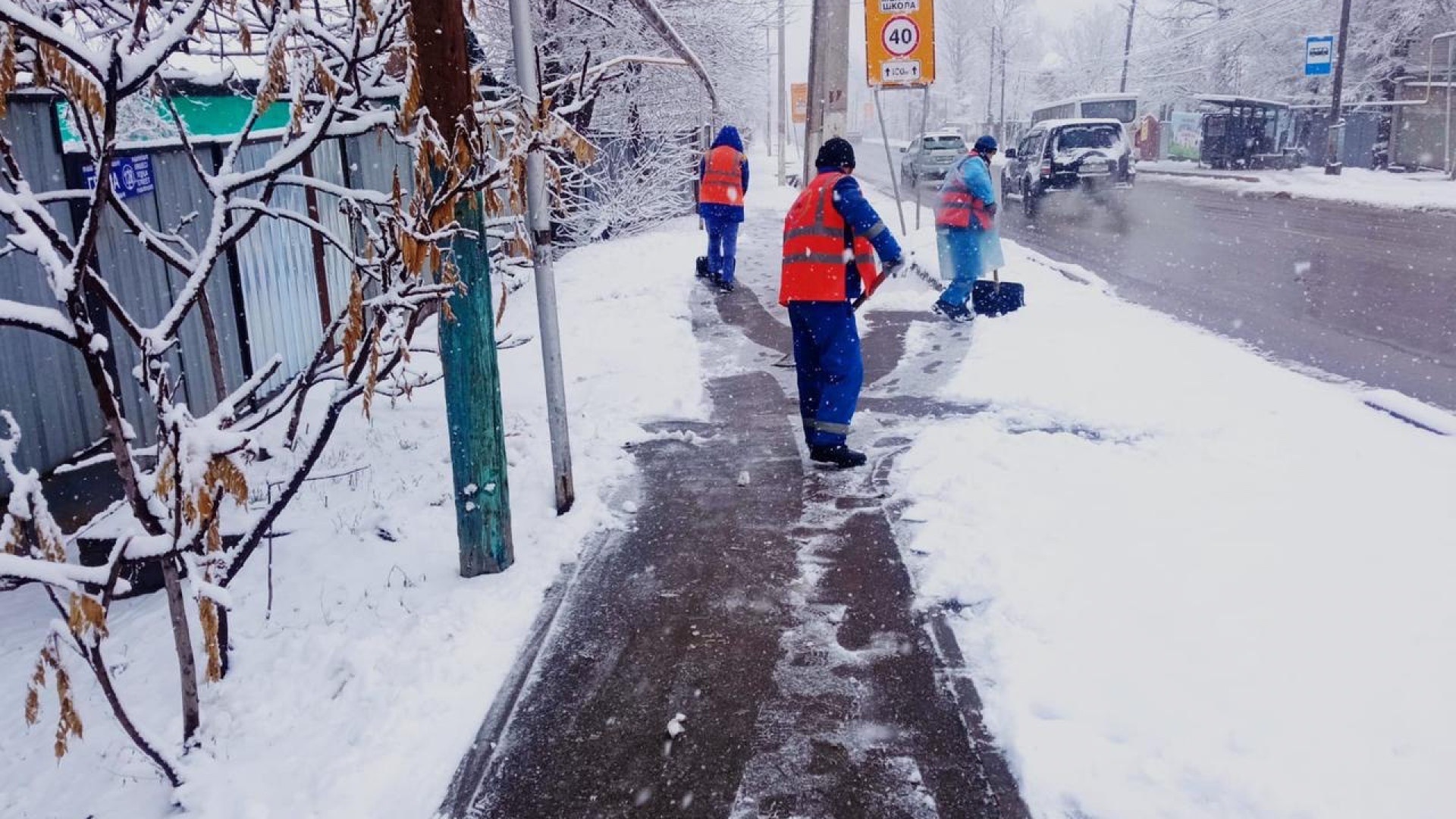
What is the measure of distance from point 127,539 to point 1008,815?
257 centimetres

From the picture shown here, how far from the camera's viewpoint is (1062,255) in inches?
619

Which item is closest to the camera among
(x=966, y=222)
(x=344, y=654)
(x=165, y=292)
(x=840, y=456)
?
(x=344, y=654)

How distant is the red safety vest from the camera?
10.2 metres

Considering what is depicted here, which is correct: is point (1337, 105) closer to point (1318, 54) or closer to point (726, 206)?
point (1318, 54)

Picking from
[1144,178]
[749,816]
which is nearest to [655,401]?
[749,816]

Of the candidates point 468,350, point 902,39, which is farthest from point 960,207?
point 468,350

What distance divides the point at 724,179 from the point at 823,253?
6442 mm

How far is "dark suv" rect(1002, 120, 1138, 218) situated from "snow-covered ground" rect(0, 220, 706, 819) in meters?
18.2

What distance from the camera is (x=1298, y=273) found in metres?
13.1

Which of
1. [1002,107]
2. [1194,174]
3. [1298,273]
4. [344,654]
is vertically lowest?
[344,654]

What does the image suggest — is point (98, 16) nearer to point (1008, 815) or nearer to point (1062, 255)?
point (1008, 815)

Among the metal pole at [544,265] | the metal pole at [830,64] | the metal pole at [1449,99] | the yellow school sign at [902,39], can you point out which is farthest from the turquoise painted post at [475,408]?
the metal pole at [1449,99]

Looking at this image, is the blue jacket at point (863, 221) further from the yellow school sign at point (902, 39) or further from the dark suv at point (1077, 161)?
the dark suv at point (1077, 161)

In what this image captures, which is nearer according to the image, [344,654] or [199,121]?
[344,654]
